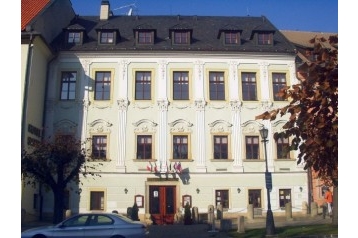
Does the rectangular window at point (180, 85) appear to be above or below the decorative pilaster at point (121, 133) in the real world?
above

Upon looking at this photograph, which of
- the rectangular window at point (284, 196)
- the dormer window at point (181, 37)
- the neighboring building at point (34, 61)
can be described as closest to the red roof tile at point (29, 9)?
the neighboring building at point (34, 61)

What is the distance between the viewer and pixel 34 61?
41.7 ft

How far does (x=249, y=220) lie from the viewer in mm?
11758

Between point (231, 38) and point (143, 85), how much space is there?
3988 mm

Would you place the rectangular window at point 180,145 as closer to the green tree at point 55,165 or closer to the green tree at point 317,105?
the green tree at point 55,165

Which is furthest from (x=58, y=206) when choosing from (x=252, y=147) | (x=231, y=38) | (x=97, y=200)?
(x=231, y=38)

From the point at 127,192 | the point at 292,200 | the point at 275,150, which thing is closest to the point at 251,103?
the point at 275,150

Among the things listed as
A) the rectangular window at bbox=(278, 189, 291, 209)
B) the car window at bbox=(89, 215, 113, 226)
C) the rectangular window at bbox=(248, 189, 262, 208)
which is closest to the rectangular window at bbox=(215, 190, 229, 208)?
the rectangular window at bbox=(248, 189, 262, 208)

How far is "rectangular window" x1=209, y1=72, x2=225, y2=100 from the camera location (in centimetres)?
1356

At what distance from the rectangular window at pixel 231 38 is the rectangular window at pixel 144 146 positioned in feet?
15.6

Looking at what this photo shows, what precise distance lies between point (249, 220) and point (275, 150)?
9.17 ft

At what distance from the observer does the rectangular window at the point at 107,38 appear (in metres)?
14.8

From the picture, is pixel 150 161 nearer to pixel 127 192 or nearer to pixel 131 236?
pixel 127 192

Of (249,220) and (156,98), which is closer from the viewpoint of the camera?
(249,220)
